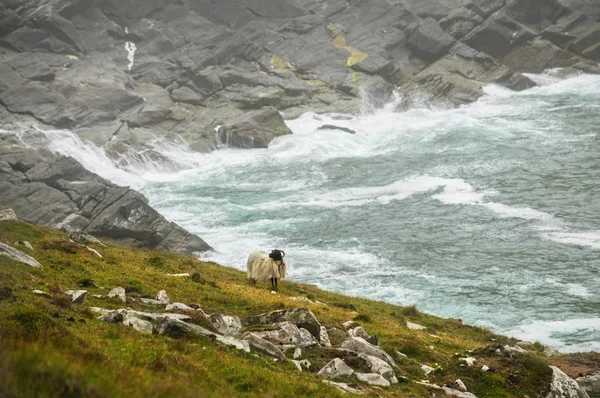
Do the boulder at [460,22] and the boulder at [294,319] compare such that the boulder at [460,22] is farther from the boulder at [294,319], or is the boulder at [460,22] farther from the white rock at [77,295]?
the white rock at [77,295]

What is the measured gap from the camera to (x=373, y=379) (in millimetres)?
15406

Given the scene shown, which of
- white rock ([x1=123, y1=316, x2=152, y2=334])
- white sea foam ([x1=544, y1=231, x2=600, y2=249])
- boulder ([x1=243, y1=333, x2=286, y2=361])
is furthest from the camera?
white sea foam ([x1=544, y1=231, x2=600, y2=249])

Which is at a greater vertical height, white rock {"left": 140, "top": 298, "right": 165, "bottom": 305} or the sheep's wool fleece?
the sheep's wool fleece

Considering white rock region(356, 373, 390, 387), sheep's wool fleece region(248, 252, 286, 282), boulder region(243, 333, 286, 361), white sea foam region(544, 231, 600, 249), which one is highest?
white sea foam region(544, 231, 600, 249)

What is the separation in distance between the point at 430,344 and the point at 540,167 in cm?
4733

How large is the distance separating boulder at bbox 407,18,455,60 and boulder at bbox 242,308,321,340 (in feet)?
310

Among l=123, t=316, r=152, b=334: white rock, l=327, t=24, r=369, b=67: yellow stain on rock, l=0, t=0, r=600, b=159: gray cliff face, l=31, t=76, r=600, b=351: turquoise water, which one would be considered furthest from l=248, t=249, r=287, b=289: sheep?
l=327, t=24, r=369, b=67: yellow stain on rock

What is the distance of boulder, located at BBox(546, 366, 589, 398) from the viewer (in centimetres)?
1672

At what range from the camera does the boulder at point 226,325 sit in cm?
1709

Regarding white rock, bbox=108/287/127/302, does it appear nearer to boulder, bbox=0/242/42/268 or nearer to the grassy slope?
the grassy slope

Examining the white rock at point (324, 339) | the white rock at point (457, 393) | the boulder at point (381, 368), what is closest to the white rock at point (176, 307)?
the white rock at point (324, 339)

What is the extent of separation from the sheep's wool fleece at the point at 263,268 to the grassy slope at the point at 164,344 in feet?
2.00

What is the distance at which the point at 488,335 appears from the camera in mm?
29516

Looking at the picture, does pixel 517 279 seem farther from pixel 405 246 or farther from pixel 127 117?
pixel 127 117
